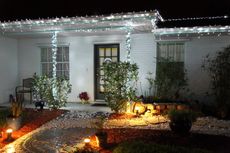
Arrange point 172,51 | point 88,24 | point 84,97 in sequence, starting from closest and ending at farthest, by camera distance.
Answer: point 88,24 < point 172,51 < point 84,97

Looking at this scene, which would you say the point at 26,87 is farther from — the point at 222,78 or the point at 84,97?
the point at 222,78

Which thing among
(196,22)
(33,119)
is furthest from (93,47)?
(33,119)

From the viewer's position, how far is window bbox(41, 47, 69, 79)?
13828 mm

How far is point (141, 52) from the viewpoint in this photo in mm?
12688

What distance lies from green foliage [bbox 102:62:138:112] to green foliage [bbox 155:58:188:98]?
1412mm

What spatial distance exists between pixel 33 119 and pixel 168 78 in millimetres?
4971

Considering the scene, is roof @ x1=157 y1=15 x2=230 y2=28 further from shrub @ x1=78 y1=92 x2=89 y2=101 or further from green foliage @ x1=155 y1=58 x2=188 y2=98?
shrub @ x1=78 y1=92 x2=89 y2=101

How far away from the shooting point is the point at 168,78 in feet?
37.2

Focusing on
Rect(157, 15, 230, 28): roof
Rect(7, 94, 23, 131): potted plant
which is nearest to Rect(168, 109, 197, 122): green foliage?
Rect(7, 94, 23, 131): potted plant

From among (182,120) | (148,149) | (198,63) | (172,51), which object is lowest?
(148,149)

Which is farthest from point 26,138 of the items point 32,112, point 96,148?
point 32,112

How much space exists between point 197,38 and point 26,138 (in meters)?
7.50

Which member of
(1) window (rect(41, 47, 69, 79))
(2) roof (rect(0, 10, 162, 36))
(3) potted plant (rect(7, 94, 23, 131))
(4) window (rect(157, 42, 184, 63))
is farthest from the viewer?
(1) window (rect(41, 47, 69, 79))

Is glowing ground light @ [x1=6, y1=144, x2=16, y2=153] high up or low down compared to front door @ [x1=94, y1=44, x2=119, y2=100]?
down
